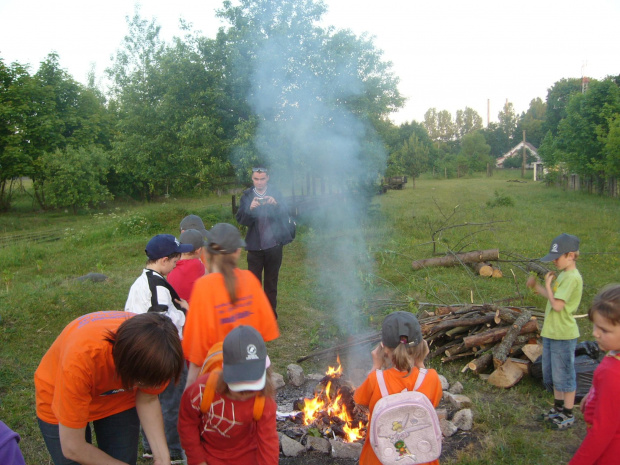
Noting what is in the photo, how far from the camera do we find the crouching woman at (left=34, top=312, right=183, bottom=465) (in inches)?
71.9

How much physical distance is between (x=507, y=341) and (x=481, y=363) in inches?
14.9

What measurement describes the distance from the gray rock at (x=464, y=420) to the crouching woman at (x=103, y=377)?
2.64 metres

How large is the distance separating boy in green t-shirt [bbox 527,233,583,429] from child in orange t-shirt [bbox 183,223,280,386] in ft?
8.37

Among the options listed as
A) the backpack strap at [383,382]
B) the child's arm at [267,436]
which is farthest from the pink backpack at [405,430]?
the child's arm at [267,436]

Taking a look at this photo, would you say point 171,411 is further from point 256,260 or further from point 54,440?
point 256,260

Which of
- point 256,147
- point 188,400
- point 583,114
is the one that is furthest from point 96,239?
point 583,114

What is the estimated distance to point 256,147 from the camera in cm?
1066

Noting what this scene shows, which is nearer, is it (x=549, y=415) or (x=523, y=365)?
(x=549, y=415)

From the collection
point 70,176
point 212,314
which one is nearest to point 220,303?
point 212,314

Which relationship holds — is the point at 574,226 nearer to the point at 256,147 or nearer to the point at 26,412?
the point at 256,147

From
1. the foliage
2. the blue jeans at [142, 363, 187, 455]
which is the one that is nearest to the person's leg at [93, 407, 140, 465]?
the blue jeans at [142, 363, 187, 455]

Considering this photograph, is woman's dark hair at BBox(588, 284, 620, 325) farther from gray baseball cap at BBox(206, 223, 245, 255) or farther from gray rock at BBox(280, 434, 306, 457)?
gray rock at BBox(280, 434, 306, 457)

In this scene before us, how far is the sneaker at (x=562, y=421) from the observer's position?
380 centimetres

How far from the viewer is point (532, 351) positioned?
4762mm
